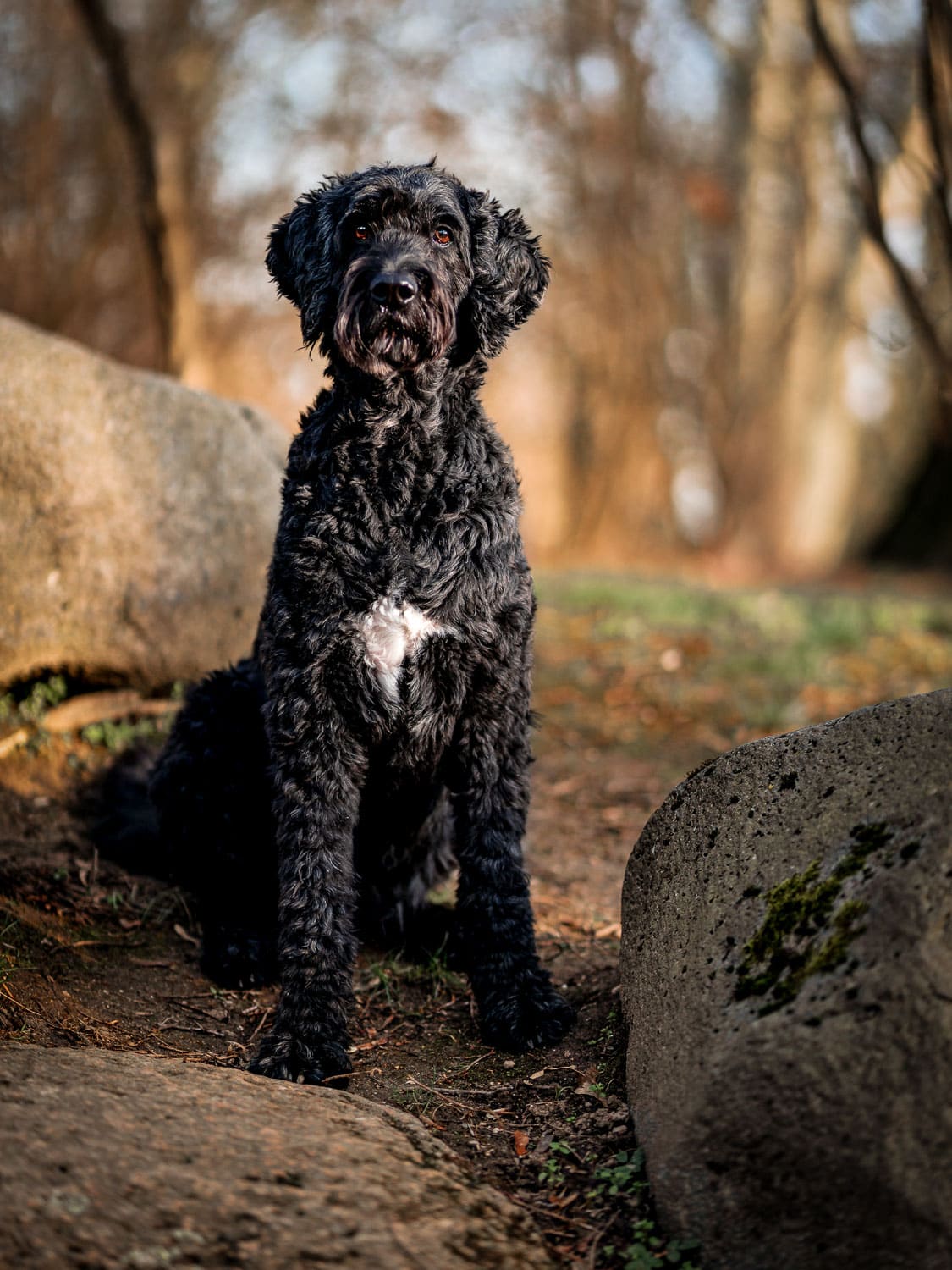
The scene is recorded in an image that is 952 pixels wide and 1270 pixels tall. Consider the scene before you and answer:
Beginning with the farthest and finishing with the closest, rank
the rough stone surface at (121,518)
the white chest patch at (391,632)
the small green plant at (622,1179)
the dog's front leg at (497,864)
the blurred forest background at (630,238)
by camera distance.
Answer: the blurred forest background at (630,238) → the rough stone surface at (121,518) → the dog's front leg at (497,864) → the white chest patch at (391,632) → the small green plant at (622,1179)

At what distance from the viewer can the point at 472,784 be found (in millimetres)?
3426

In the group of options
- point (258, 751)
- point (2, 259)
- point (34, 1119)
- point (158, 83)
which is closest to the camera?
point (34, 1119)

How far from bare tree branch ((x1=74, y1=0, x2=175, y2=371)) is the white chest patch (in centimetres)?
688

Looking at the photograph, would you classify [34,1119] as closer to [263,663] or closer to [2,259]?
[263,663]

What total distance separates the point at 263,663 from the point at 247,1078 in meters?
1.19

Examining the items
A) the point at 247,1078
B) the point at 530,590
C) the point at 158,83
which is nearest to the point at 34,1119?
the point at 247,1078

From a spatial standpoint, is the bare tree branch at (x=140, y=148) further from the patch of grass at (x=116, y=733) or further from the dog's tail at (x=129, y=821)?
the dog's tail at (x=129, y=821)

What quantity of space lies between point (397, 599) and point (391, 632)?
0.09 meters

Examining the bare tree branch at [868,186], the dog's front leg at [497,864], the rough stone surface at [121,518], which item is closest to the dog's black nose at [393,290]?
the dog's front leg at [497,864]

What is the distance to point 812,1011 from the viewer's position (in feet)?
7.20

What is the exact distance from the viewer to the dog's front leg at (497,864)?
10.9ft

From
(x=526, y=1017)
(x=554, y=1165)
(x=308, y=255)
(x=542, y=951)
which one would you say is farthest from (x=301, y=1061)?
(x=308, y=255)

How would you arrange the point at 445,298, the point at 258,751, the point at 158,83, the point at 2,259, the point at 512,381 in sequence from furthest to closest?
1. the point at 512,381
2. the point at 2,259
3. the point at 158,83
4. the point at 258,751
5. the point at 445,298

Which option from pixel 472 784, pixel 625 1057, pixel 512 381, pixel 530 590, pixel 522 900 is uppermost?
pixel 512 381
